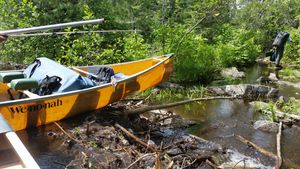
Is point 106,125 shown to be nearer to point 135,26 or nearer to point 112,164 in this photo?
point 112,164

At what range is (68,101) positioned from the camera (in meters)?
7.11

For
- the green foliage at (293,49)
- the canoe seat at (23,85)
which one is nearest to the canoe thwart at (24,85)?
the canoe seat at (23,85)

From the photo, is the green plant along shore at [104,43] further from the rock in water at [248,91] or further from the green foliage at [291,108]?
the green foliage at [291,108]

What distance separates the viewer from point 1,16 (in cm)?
1256

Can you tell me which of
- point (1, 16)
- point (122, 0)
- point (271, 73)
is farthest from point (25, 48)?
point (271, 73)

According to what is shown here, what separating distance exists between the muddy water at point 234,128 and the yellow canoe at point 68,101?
5.47 feet

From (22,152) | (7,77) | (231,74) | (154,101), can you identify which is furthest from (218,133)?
(231,74)

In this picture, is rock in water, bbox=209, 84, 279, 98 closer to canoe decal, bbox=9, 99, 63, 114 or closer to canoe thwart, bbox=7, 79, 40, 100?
canoe decal, bbox=9, 99, 63, 114

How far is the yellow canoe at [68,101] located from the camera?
6379 mm

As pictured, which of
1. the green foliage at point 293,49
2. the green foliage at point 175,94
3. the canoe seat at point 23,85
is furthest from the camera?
the green foliage at point 293,49

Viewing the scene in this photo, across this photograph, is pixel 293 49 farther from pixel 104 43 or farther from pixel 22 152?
pixel 22 152

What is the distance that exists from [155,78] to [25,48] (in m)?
5.73

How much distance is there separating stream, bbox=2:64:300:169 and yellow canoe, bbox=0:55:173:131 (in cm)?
21

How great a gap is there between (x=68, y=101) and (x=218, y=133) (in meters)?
3.79
